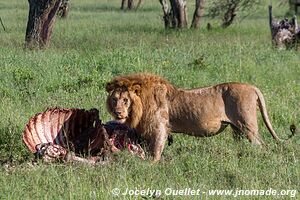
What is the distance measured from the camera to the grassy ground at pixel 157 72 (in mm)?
5781

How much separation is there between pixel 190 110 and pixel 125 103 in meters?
0.67

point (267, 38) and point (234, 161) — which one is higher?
point (234, 161)

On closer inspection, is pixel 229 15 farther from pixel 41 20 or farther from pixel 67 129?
pixel 67 129

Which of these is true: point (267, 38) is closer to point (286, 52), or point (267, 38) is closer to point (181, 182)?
point (286, 52)

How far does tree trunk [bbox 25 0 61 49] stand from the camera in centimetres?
1500

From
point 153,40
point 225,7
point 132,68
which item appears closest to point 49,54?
point 132,68

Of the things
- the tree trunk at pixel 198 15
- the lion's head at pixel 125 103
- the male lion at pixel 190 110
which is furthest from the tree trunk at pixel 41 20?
the lion's head at pixel 125 103

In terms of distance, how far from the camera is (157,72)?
11.1m

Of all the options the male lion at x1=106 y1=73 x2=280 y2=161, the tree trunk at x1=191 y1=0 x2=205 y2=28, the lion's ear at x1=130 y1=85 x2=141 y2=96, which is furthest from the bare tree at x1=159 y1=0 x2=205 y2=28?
the lion's ear at x1=130 y1=85 x2=141 y2=96

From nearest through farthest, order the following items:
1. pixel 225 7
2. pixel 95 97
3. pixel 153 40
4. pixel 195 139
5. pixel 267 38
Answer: pixel 195 139 → pixel 95 97 → pixel 153 40 → pixel 267 38 → pixel 225 7

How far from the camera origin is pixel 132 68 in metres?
11.4

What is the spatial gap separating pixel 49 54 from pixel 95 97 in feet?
12.2

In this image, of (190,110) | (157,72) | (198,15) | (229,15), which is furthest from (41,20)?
(229,15)

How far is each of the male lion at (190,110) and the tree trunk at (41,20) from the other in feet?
27.3
